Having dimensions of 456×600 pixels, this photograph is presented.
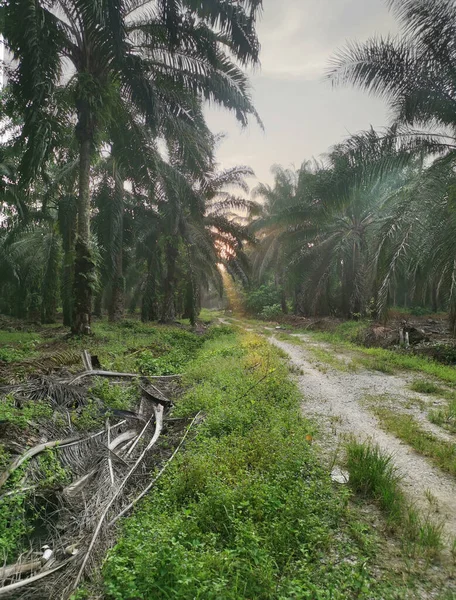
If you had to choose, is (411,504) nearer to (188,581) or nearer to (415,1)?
(188,581)

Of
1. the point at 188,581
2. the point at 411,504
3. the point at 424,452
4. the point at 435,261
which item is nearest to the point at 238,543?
the point at 188,581

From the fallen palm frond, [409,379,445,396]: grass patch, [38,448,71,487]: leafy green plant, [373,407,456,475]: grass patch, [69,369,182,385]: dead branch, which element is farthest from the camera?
[409,379,445,396]: grass patch

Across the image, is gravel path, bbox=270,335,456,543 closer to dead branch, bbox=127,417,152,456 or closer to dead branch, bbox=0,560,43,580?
dead branch, bbox=127,417,152,456

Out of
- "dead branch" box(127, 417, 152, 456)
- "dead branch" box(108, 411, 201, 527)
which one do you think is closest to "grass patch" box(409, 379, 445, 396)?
"dead branch" box(108, 411, 201, 527)

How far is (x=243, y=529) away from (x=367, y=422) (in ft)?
10.4

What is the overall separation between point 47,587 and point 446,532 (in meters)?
2.91

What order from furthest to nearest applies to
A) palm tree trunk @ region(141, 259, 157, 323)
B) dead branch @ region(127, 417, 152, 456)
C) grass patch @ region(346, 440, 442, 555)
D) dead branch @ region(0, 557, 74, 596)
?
1. palm tree trunk @ region(141, 259, 157, 323)
2. dead branch @ region(127, 417, 152, 456)
3. grass patch @ region(346, 440, 442, 555)
4. dead branch @ region(0, 557, 74, 596)

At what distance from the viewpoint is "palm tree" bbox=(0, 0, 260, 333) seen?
805 centimetres

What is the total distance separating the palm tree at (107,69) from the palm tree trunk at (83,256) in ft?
0.09

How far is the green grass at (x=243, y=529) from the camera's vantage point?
89.7 inches

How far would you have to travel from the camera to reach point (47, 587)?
2.33 m

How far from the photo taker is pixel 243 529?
2705 mm

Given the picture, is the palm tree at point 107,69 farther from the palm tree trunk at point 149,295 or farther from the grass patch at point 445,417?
the grass patch at point 445,417

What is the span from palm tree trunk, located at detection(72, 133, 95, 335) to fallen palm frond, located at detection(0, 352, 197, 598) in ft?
17.6
